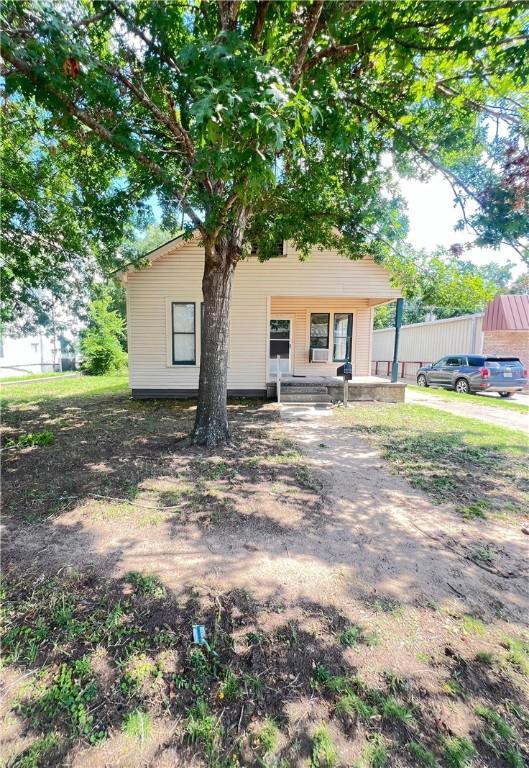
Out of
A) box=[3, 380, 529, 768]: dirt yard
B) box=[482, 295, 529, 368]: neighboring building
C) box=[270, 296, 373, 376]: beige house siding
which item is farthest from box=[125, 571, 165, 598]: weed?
box=[482, 295, 529, 368]: neighboring building

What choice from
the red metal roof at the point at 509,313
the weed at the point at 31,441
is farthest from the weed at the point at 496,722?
the red metal roof at the point at 509,313

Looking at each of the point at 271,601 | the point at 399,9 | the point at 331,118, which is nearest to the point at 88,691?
the point at 271,601

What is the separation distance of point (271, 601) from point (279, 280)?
9262mm

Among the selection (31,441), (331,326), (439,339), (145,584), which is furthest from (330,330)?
(439,339)

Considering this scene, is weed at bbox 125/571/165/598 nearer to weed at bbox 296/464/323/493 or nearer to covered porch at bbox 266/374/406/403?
weed at bbox 296/464/323/493

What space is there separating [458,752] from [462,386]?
14577 millimetres

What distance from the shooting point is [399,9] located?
A: 3.72 metres

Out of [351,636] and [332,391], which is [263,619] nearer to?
[351,636]

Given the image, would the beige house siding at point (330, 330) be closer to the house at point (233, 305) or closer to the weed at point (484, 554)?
the house at point (233, 305)

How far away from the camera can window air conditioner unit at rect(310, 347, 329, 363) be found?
12000mm

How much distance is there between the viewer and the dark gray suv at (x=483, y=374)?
1300cm

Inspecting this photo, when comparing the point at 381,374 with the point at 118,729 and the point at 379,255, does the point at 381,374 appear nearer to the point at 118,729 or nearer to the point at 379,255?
the point at 379,255

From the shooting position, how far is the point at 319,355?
1203 centimetres

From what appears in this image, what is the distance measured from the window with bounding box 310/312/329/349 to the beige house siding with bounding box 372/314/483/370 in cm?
950
